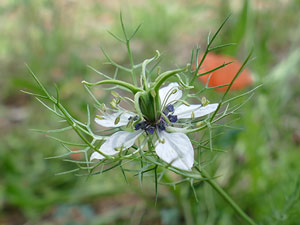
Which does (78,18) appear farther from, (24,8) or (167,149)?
(167,149)

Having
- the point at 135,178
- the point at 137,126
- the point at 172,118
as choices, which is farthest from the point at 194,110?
the point at 135,178

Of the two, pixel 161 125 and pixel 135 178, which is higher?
pixel 161 125

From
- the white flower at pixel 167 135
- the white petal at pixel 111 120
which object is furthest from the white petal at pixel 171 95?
the white petal at pixel 111 120

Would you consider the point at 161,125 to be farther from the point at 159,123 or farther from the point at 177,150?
the point at 177,150

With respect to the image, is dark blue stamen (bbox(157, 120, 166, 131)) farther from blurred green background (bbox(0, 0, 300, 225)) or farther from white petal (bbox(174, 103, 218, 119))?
blurred green background (bbox(0, 0, 300, 225))

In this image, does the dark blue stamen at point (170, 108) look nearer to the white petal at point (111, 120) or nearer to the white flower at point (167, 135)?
the white flower at point (167, 135)
